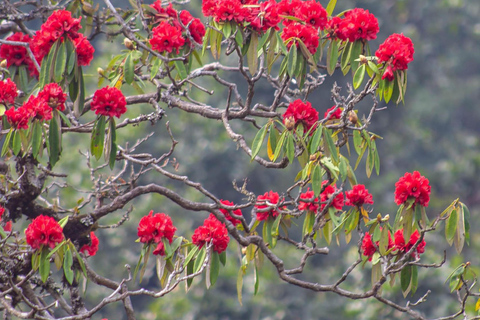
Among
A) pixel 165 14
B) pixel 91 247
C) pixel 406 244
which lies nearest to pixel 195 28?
pixel 165 14

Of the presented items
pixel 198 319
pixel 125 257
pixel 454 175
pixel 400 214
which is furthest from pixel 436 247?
pixel 400 214

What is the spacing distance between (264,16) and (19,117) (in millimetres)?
1118

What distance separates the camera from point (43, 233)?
2.76m

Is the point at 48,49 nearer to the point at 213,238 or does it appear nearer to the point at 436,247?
the point at 213,238

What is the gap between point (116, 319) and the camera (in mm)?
11188

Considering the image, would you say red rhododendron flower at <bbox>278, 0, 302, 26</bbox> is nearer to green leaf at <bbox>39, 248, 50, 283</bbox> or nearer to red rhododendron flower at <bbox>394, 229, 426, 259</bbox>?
red rhododendron flower at <bbox>394, 229, 426, 259</bbox>

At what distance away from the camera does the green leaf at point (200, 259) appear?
9.45ft

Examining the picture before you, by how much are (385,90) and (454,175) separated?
999 centimetres

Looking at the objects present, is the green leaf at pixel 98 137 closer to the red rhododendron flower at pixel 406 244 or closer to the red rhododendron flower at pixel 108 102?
the red rhododendron flower at pixel 108 102

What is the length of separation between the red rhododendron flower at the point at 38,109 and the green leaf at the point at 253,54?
0.90m

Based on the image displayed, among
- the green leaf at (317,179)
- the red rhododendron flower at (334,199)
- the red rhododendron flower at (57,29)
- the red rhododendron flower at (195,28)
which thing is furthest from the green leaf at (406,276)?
the red rhododendron flower at (57,29)

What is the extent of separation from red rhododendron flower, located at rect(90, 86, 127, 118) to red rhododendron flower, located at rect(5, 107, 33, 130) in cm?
27

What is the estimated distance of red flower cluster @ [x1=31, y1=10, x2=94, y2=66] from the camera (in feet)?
9.38

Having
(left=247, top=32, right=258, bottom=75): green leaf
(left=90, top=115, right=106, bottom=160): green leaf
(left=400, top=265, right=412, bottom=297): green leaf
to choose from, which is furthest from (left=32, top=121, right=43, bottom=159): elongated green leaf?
(left=400, top=265, right=412, bottom=297): green leaf
